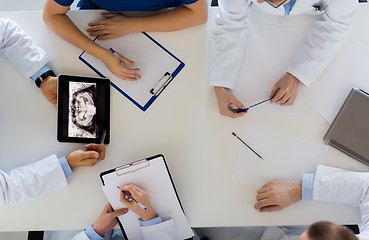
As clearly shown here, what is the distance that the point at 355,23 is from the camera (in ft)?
4.19

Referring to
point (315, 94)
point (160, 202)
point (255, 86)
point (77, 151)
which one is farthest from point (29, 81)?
point (315, 94)

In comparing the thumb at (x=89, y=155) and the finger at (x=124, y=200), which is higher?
the thumb at (x=89, y=155)

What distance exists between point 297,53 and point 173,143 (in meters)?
0.51

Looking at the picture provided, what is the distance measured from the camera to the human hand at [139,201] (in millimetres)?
1137

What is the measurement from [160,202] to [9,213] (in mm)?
467

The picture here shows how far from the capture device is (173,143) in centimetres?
122

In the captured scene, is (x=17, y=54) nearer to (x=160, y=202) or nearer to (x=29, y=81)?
(x=29, y=81)

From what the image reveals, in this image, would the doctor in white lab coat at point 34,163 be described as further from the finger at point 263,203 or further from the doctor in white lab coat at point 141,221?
the finger at point 263,203

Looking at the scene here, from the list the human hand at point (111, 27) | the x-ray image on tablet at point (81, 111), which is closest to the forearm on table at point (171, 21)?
the human hand at point (111, 27)

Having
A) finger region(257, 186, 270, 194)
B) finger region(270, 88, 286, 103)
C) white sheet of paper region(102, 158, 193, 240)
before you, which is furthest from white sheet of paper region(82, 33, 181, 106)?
finger region(257, 186, 270, 194)

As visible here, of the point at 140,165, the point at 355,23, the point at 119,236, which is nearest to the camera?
the point at 140,165

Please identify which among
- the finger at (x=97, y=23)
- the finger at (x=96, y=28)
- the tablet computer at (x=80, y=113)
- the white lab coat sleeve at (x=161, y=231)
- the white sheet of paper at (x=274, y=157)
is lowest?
the white lab coat sleeve at (x=161, y=231)

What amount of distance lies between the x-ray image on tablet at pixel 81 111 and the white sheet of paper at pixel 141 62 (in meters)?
0.09

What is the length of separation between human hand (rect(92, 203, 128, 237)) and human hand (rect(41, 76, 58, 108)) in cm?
38
